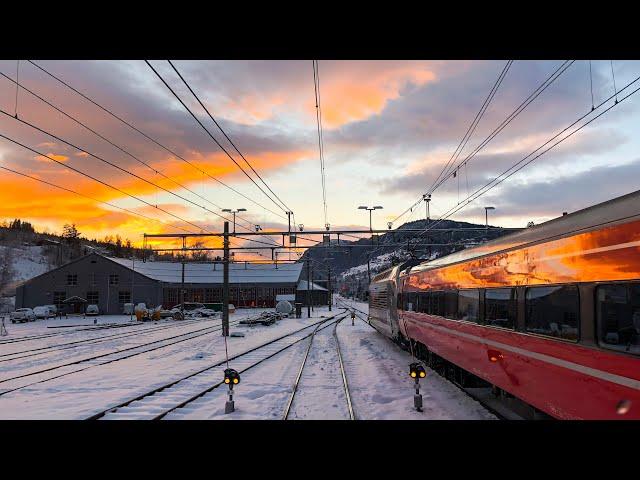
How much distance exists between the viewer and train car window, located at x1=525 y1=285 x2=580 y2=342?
6223mm

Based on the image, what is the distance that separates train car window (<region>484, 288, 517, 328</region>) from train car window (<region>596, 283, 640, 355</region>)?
8.75 feet

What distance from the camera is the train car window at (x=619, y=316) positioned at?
499 centimetres

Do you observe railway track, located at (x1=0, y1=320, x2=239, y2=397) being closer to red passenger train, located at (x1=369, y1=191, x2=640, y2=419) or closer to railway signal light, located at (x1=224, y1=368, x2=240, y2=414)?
railway signal light, located at (x1=224, y1=368, x2=240, y2=414)

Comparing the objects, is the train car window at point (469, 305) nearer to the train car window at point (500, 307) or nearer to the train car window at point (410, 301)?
the train car window at point (500, 307)

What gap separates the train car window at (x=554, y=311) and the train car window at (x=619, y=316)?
1.73 feet

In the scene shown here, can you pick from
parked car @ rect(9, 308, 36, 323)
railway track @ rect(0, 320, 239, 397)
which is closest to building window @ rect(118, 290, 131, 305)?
parked car @ rect(9, 308, 36, 323)

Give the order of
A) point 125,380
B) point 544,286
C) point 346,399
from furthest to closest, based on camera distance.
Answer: point 125,380, point 346,399, point 544,286

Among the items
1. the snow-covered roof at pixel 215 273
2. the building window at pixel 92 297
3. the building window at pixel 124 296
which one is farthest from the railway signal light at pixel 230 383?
the snow-covered roof at pixel 215 273

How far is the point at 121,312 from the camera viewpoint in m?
71.2

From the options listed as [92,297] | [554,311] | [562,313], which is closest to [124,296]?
[92,297]

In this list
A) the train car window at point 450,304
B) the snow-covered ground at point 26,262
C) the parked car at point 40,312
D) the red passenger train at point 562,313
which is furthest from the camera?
the snow-covered ground at point 26,262
